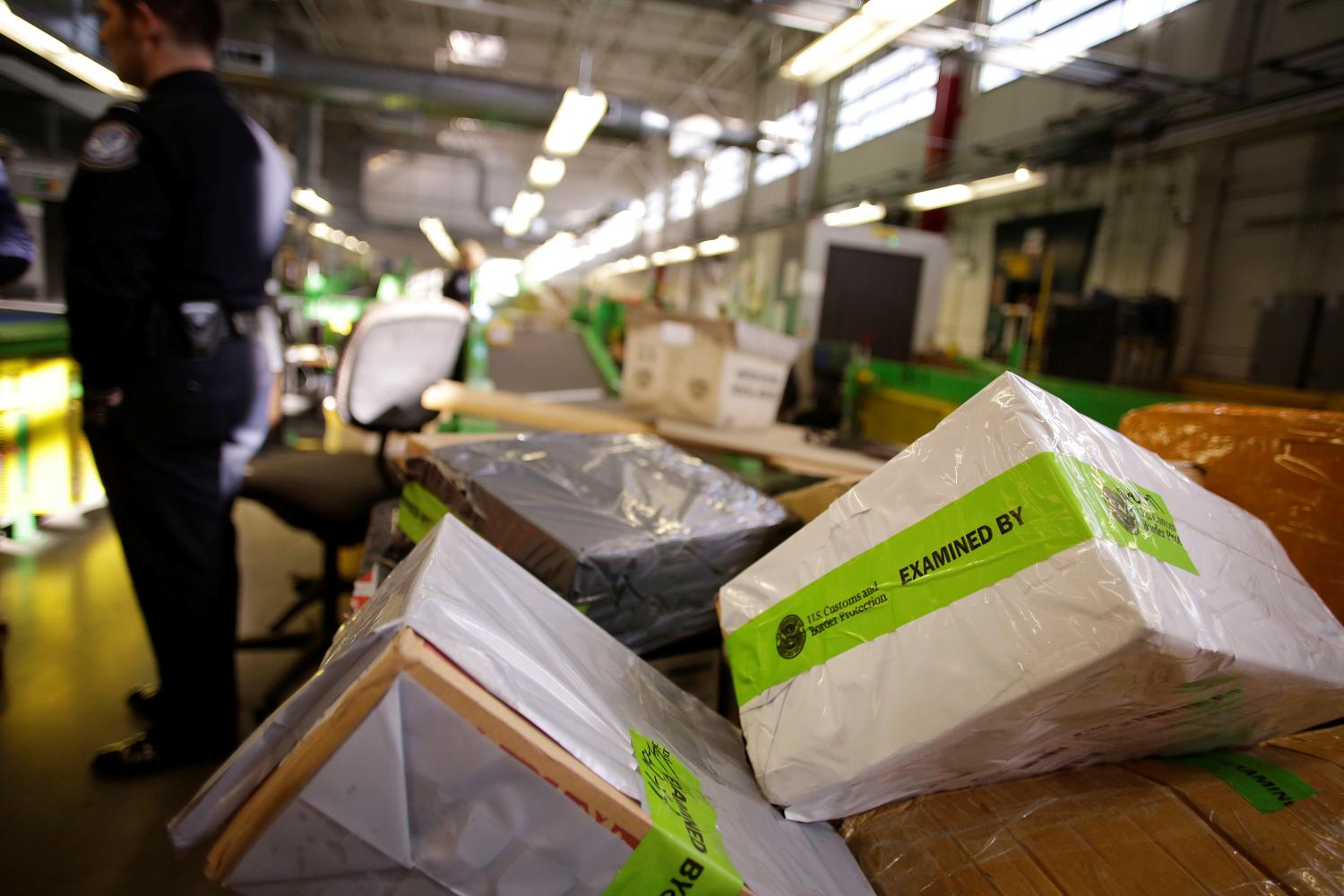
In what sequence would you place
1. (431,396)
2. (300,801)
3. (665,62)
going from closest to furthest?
(300,801) < (431,396) < (665,62)

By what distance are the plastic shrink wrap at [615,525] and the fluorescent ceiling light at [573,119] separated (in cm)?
437

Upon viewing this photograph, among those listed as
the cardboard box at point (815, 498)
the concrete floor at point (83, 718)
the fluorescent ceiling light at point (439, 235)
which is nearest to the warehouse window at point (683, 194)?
the fluorescent ceiling light at point (439, 235)

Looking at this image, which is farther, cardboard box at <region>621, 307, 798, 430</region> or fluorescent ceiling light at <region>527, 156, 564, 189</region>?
fluorescent ceiling light at <region>527, 156, 564, 189</region>

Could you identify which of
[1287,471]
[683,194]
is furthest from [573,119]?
[683,194]

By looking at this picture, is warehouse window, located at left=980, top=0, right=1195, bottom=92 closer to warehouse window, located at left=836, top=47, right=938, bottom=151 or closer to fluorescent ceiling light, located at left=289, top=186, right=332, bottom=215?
warehouse window, located at left=836, top=47, right=938, bottom=151

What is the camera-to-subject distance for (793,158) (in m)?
8.68

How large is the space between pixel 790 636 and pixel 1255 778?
0.48 meters

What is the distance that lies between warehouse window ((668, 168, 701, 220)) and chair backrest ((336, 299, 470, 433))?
13.6m

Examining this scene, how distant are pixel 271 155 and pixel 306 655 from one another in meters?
1.40

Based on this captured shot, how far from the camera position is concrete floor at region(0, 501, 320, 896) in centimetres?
128

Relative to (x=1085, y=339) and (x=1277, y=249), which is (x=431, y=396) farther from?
(x=1277, y=249)

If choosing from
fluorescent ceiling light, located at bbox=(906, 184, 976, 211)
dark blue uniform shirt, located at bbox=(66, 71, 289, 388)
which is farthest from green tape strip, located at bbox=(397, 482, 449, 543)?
fluorescent ceiling light, located at bbox=(906, 184, 976, 211)

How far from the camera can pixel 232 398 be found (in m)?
1.41

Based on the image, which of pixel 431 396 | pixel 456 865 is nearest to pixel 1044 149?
pixel 431 396
